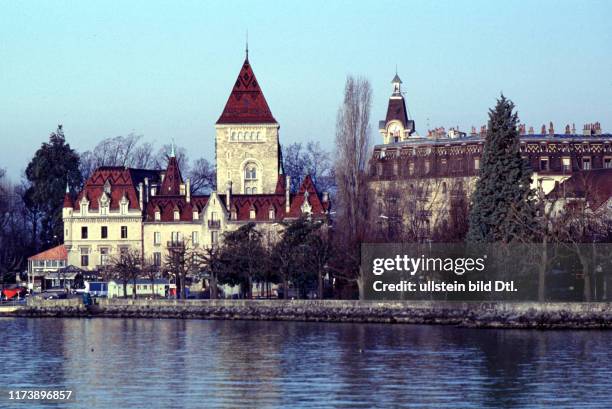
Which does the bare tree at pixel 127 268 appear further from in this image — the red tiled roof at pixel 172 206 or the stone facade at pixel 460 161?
the stone facade at pixel 460 161

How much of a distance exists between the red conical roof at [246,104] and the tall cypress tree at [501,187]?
129ft

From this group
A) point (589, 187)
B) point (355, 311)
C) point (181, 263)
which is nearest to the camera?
point (355, 311)

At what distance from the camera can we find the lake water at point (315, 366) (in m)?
49.3

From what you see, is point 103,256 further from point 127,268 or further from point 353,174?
point 353,174

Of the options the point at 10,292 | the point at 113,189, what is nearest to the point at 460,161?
the point at 113,189

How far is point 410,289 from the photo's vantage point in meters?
83.1

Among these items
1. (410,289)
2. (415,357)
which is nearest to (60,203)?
(410,289)

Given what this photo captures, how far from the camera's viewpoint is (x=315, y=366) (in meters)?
58.9

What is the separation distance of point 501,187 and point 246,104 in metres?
42.1

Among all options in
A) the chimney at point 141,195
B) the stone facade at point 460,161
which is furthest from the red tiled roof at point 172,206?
the stone facade at point 460,161

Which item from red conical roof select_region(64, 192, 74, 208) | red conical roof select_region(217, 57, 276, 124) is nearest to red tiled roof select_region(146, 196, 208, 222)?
red conical roof select_region(64, 192, 74, 208)

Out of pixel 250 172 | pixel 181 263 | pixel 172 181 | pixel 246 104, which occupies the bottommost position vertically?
pixel 181 263

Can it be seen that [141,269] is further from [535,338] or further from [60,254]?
[535,338]

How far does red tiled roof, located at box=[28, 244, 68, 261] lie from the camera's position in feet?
388
